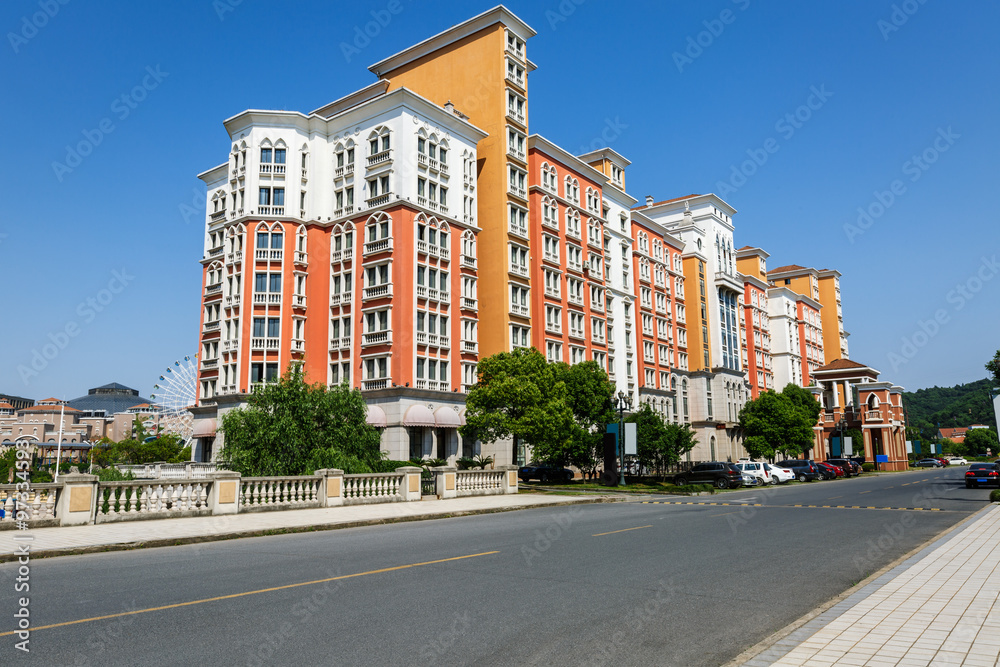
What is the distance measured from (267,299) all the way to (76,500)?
31.0 metres

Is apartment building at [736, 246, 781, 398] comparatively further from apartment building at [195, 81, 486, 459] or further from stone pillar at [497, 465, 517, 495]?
stone pillar at [497, 465, 517, 495]

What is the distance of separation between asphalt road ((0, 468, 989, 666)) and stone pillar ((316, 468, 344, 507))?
7.58 meters

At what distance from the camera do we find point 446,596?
8.99m

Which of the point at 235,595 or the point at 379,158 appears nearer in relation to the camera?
the point at 235,595

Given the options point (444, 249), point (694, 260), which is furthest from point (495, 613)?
point (694, 260)

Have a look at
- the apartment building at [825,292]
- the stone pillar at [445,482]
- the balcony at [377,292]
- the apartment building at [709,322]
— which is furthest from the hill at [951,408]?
the stone pillar at [445,482]

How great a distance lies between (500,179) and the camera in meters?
53.0

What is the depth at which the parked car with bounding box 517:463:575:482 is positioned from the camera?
4781 cm

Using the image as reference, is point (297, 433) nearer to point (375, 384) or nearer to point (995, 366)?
point (375, 384)

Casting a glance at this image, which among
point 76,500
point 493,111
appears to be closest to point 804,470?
point 493,111

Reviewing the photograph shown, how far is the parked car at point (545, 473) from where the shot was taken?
4781 centimetres

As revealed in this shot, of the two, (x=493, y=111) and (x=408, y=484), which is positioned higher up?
(x=493, y=111)

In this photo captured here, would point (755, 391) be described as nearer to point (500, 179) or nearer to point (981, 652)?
point (500, 179)

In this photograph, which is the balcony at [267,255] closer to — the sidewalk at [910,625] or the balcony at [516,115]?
the balcony at [516,115]
